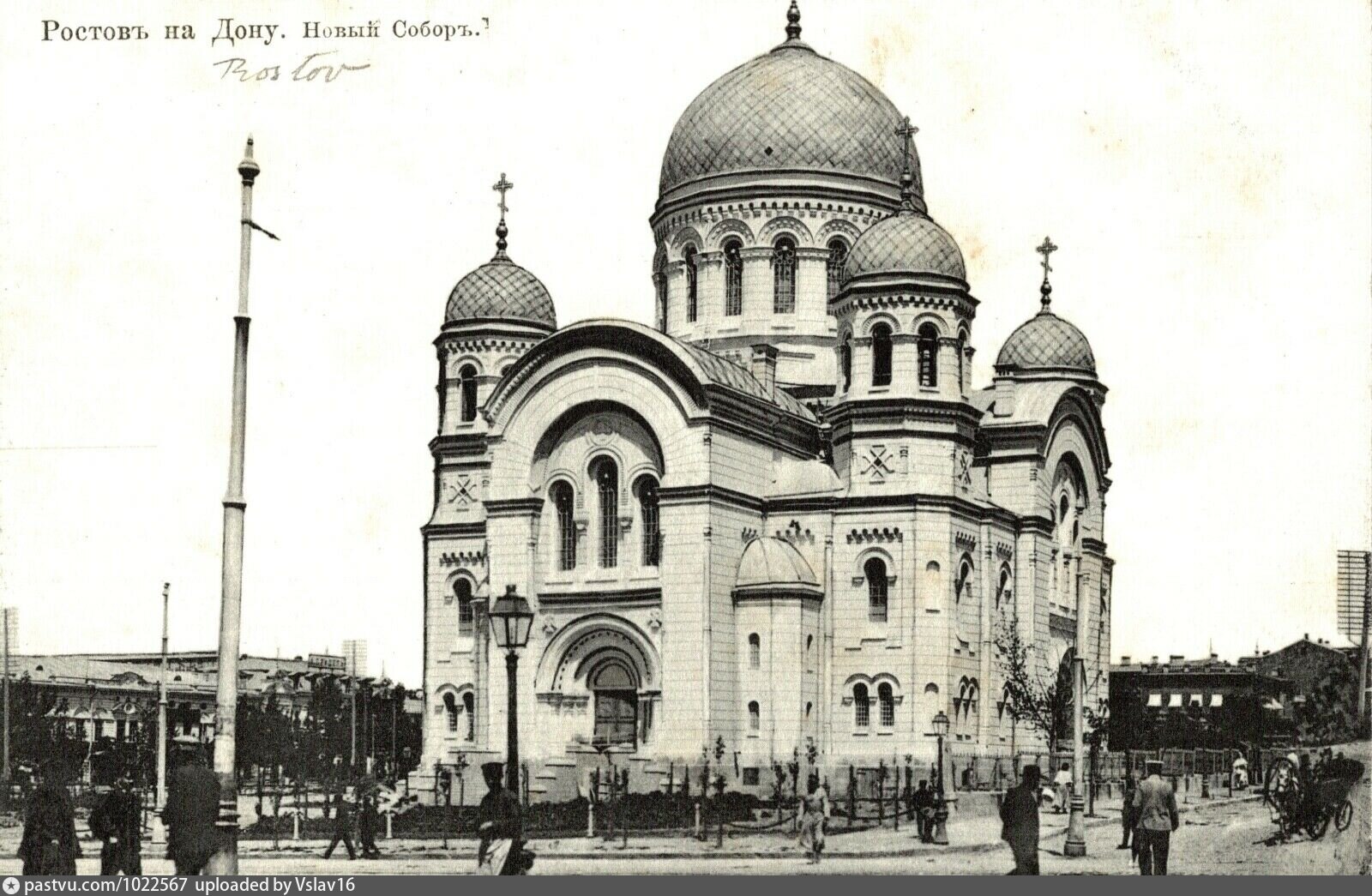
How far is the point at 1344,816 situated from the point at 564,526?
22.1 m

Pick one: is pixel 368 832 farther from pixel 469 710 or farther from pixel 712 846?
pixel 469 710

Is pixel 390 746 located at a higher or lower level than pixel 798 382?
lower

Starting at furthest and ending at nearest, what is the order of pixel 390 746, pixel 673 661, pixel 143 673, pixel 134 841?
pixel 143 673, pixel 390 746, pixel 673 661, pixel 134 841

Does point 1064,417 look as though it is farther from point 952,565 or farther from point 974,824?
point 974,824

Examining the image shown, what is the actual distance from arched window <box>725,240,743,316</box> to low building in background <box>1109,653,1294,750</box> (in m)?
24.6

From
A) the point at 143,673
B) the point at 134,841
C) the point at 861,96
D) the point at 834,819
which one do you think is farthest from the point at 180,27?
the point at 143,673

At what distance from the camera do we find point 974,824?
125ft

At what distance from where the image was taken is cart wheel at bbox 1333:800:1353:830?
29594 mm

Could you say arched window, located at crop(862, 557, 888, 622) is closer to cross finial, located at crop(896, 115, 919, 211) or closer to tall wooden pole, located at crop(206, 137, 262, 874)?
cross finial, located at crop(896, 115, 919, 211)

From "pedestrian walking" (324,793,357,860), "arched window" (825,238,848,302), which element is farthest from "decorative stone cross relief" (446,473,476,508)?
"pedestrian walking" (324,793,357,860)

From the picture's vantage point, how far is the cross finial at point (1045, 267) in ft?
185

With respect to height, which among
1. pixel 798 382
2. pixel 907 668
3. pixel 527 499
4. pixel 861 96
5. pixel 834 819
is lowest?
pixel 834 819

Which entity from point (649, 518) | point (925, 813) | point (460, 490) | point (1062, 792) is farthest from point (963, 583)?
point (460, 490)

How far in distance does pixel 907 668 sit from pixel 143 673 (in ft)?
195
